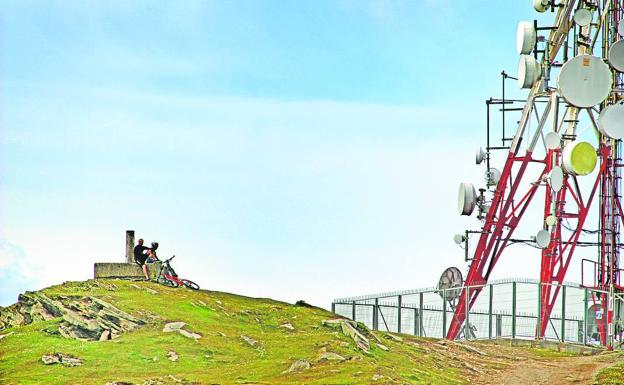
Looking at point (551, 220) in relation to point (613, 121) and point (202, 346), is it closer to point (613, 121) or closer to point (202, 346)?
point (613, 121)

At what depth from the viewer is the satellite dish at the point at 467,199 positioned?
40.8 m

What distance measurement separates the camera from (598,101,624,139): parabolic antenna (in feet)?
109

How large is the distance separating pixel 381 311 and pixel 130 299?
9659mm

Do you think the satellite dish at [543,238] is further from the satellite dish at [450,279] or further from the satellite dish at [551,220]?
the satellite dish at [450,279]

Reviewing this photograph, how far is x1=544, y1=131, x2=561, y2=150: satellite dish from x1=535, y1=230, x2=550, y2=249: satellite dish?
2971mm

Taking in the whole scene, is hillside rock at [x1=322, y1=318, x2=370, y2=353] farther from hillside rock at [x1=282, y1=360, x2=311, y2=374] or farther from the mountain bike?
the mountain bike

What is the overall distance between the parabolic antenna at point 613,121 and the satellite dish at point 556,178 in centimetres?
215

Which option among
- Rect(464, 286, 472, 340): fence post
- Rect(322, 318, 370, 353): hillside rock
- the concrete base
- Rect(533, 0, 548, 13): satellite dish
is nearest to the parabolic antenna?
Rect(464, 286, 472, 340): fence post

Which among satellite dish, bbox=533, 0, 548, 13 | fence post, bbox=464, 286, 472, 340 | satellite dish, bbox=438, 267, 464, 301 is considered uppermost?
satellite dish, bbox=533, 0, 548, 13

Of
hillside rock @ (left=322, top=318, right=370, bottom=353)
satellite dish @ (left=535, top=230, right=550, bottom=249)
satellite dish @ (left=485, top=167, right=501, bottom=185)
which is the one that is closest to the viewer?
hillside rock @ (left=322, top=318, right=370, bottom=353)

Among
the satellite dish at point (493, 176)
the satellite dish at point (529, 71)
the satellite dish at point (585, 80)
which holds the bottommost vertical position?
the satellite dish at point (493, 176)

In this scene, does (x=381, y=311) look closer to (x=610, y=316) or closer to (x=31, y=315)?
(x=610, y=316)

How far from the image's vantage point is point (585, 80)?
104 feet

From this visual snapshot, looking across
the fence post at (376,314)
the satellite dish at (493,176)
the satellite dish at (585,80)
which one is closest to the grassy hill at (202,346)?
the fence post at (376,314)
